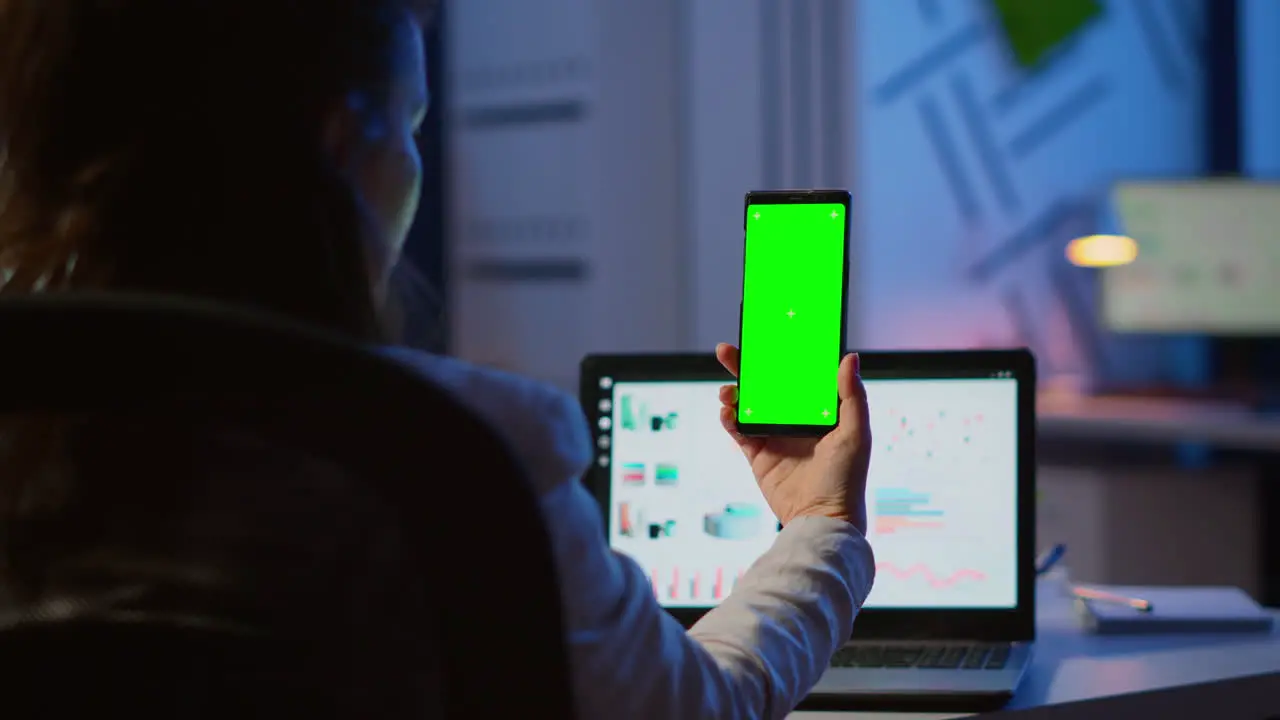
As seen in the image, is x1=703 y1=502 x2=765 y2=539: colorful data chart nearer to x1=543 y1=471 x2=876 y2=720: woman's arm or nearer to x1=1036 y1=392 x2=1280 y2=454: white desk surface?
x1=543 y1=471 x2=876 y2=720: woman's arm

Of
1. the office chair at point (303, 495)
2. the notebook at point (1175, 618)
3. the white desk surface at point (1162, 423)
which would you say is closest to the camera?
the office chair at point (303, 495)

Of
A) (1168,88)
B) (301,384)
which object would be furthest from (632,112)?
(301,384)

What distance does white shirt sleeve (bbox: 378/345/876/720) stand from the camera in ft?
2.05

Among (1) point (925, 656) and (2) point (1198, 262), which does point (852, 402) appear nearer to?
(1) point (925, 656)

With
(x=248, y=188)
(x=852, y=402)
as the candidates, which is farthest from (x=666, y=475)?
(x=248, y=188)

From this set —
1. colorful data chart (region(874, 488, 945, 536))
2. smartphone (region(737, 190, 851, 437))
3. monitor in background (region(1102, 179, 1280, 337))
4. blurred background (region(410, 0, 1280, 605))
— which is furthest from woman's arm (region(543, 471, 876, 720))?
monitor in background (region(1102, 179, 1280, 337))

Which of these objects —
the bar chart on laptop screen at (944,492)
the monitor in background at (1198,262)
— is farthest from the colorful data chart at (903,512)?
the monitor in background at (1198,262)

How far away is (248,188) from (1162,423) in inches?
104

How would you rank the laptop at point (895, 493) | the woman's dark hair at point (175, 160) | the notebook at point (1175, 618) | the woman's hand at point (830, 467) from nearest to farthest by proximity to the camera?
Result: the woman's dark hair at point (175, 160) < the woman's hand at point (830, 467) < the laptop at point (895, 493) < the notebook at point (1175, 618)

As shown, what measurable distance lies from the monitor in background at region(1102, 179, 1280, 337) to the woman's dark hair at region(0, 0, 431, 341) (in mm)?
3012

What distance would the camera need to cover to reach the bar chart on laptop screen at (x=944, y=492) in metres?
1.25

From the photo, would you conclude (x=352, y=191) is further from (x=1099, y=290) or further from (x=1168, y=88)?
(x=1168, y=88)

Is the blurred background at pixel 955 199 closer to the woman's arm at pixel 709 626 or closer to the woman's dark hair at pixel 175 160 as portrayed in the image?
the woman's arm at pixel 709 626

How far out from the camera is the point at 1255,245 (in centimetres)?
328
